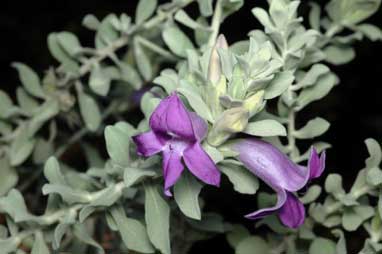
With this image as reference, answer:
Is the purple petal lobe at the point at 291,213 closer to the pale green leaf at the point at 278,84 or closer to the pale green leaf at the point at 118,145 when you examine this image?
the pale green leaf at the point at 278,84

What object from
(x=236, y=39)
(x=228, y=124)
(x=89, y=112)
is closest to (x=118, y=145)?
(x=228, y=124)

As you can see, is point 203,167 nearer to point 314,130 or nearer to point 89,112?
point 314,130

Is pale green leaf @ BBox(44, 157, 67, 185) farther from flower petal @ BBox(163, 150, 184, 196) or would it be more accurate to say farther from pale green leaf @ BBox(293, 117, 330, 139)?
pale green leaf @ BBox(293, 117, 330, 139)

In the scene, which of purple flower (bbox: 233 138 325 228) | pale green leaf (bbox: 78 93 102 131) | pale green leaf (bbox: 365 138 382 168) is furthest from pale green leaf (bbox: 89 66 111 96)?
pale green leaf (bbox: 365 138 382 168)

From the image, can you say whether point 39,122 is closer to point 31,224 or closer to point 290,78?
point 31,224

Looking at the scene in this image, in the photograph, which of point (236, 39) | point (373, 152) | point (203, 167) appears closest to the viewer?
point (203, 167)

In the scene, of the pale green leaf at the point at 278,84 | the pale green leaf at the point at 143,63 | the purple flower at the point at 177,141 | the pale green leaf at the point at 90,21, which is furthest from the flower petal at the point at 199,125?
the pale green leaf at the point at 90,21
